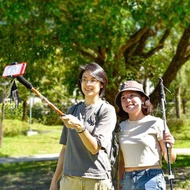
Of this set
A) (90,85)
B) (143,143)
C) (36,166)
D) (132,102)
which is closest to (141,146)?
(143,143)

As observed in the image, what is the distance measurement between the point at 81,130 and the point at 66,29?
4.69 meters

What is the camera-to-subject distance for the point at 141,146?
2305mm

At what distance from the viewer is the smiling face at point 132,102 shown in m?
2.40

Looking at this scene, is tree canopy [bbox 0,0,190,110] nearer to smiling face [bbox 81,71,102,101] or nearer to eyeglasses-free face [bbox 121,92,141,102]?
eyeglasses-free face [bbox 121,92,141,102]

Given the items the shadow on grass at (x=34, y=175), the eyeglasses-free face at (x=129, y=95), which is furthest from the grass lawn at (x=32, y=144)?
the eyeglasses-free face at (x=129, y=95)

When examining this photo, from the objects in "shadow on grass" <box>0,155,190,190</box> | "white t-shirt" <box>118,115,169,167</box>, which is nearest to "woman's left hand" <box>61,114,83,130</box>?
"white t-shirt" <box>118,115,169,167</box>

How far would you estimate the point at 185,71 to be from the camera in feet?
64.6

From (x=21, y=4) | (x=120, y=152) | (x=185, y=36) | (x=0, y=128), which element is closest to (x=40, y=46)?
(x=21, y=4)

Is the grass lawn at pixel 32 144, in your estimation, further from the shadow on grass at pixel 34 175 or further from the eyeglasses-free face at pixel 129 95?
the eyeglasses-free face at pixel 129 95

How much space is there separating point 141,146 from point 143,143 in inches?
0.9

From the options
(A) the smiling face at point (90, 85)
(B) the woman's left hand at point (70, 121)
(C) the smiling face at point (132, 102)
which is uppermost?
(A) the smiling face at point (90, 85)

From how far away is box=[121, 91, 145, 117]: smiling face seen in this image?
2398mm

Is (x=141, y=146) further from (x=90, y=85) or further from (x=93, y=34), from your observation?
(x=93, y=34)

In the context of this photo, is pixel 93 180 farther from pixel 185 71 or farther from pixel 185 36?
pixel 185 71
